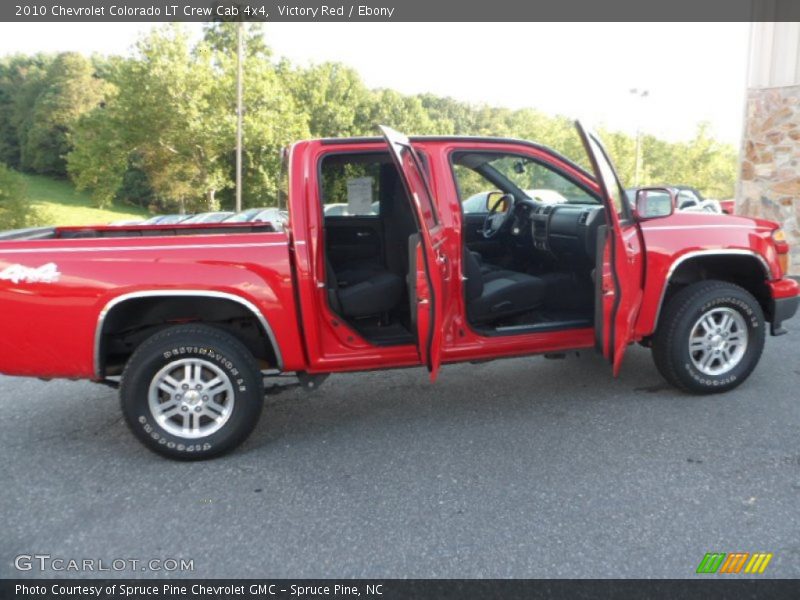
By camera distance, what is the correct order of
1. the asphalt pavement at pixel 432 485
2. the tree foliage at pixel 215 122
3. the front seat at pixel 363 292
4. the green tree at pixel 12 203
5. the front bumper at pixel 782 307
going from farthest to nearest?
the tree foliage at pixel 215 122, the green tree at pixel 12 203, the front bumper at pixel 782 307, the front seat at pixel 363 292, the asphalt pavement at pixel 432 485

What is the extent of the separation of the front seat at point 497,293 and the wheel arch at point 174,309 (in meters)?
1.30

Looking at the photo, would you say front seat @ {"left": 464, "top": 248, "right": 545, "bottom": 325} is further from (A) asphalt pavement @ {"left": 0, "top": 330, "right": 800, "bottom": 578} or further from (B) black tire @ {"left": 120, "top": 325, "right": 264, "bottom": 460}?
(B) black tire @ {"left": 120, "top": 325, "right": 264, "bottom": 460}

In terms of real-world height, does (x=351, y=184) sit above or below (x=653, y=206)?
above

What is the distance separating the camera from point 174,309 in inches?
146

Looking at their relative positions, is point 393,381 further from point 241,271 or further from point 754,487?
point 754,487

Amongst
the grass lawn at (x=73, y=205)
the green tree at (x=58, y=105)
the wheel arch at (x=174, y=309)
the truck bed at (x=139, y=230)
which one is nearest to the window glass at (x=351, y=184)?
the truck bed at (x=139, y=230)

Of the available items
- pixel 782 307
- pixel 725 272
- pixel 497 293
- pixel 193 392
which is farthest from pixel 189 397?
pixel 782 307

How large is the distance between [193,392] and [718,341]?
355 cm

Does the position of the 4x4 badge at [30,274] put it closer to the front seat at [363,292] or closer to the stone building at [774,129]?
the front seat at [363,292]

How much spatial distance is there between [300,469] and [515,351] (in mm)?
1600

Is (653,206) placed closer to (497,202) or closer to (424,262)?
(497,202)

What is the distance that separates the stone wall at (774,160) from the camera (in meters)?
9.16
